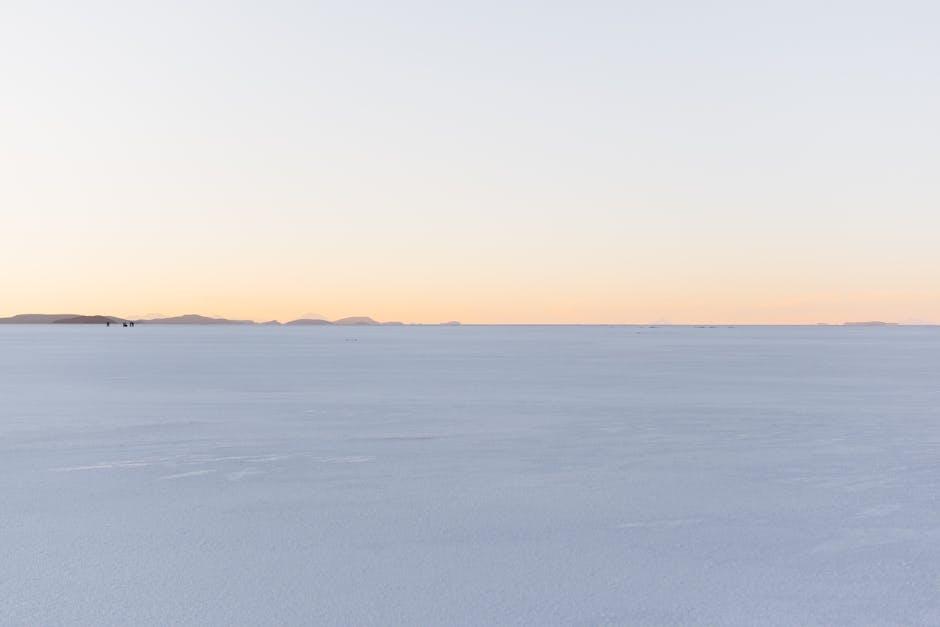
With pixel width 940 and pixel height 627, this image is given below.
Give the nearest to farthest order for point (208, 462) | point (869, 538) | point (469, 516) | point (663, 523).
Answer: point (869, 538), point (663, 523), point (469, 516), point (208, 462)

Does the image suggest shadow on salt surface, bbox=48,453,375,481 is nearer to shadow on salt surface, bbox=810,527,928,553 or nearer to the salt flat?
the salt flat

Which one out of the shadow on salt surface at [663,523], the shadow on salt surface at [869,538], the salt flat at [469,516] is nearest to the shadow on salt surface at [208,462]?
the salt flat at [469,516]

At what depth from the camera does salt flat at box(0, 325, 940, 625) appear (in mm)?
7129

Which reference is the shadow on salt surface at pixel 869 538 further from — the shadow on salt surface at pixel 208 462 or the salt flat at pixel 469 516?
the shadow on salt surface at pixel 208 462

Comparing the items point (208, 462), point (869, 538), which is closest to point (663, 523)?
point (869, 538)

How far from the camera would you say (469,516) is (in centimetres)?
1009

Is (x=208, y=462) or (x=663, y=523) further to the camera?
(x=208, y=462)

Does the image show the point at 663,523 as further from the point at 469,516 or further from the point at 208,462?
the point at 208,462

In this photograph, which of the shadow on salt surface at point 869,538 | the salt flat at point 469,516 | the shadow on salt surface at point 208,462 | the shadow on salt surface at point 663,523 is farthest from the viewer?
the shadow on salt surface at point 208,462

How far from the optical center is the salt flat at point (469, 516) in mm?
7129

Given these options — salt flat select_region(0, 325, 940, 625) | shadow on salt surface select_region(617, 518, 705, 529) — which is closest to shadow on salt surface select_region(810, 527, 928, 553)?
salt flat select_region(0, 325, 940, 625)

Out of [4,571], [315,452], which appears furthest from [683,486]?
[4,571]

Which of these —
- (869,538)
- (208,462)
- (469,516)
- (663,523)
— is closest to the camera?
(869,538)

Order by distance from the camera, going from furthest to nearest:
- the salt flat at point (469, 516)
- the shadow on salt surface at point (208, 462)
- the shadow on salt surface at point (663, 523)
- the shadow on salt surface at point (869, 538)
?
the shadow on salt surface at point (208, 462), the shadow on salt surface at point (663, 523), the shadow on salt surface at point (869, 538), the salt flat at point (469, 516)
